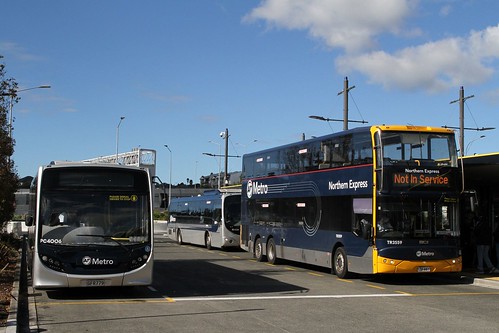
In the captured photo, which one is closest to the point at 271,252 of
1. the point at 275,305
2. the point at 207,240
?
the point at 275,305

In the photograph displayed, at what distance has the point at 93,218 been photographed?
42.4ft

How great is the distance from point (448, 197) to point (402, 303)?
4464 millimetres

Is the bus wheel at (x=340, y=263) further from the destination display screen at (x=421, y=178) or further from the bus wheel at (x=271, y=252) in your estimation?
the bus wheel at (x=271, y=252)

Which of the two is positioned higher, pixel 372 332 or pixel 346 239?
pixel 346 239

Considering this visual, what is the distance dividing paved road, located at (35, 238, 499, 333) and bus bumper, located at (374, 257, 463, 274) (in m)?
0.47

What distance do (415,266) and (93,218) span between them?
818cm

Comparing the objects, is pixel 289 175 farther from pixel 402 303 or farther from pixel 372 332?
pixel 372 332

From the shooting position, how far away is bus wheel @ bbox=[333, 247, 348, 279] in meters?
17.7

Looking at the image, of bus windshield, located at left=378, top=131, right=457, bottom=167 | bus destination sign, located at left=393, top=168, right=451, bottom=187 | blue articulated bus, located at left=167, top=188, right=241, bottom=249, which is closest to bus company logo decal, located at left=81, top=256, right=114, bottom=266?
bus windshield, located at left=378, top=131, right=457, bottom=167

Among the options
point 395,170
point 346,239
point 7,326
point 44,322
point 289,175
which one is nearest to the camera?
point 7,326

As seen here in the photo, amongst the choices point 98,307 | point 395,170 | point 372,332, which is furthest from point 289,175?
point 372,332

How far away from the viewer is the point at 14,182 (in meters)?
23.8

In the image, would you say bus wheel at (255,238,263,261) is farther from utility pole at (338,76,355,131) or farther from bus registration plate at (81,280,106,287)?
bus registration plate at (81,280,106,287)

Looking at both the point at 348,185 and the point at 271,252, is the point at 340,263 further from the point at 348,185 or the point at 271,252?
the point at 271,252
